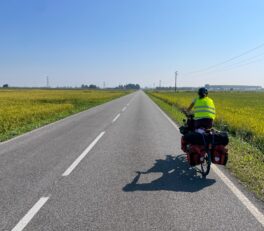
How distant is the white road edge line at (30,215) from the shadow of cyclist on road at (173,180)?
4.85 feet

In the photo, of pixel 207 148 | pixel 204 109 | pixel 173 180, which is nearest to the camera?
pixel 173 180

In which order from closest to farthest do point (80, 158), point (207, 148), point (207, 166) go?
point (207, 166)
point (207, 148)
point (80, 158)

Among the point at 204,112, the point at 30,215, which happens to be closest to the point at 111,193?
the point at 30,215

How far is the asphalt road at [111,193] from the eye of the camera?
4168mm

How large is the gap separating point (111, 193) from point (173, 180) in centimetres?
150

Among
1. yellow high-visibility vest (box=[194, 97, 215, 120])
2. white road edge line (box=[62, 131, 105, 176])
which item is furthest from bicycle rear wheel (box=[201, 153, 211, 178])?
white road edge line (box=[62, 131, 105, 176])

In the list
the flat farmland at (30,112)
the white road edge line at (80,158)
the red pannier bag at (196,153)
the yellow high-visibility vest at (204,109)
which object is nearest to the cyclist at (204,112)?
the yellow high-visibility vest at (204,109)

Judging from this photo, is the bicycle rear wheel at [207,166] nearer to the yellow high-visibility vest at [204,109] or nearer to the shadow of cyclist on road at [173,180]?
the shadow of cyclist on road at [173,180]

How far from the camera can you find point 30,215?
438 centimetres

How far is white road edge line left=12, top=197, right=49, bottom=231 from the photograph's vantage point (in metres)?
3.99

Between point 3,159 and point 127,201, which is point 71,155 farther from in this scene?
point 127,201

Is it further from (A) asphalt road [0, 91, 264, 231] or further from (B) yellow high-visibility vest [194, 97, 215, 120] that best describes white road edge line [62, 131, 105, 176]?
(B) yellow high-visibility vest [194, 97, 215, 120]

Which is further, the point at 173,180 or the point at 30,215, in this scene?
the point at 173,180

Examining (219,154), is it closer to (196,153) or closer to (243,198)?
(196,153)
